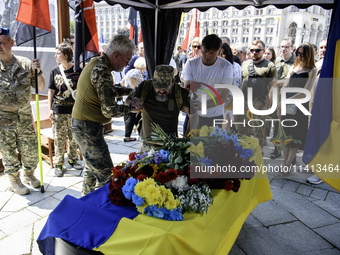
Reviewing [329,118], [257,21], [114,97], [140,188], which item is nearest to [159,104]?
[114,97]

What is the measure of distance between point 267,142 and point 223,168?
4.59m

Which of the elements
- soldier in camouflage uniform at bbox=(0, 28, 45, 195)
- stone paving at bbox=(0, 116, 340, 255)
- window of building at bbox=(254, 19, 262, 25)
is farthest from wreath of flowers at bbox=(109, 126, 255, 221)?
window of building at bbox=(254, 19, 262, 25)

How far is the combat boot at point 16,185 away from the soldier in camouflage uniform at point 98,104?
4.19 feet

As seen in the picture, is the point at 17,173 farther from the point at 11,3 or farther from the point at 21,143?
the point at 11,3

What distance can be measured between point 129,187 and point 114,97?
104 cm

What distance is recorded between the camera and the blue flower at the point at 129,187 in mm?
1699

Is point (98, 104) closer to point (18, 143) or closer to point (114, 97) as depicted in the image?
point (114, 97)

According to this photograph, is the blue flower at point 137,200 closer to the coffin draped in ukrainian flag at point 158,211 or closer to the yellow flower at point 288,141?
the coffin draped in ukrainian flag at point 158,211

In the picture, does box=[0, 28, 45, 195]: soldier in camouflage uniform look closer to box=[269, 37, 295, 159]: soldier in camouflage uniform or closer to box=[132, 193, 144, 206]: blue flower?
box=[132, 193, 144, 206]: blue flower


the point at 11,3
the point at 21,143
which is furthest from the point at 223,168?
the point at 11,3

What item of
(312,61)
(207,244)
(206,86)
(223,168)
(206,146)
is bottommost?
(207,244)

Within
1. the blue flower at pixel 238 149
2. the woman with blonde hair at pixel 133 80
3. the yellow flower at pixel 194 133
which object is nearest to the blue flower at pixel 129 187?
the yellow flower at pixel 194 133

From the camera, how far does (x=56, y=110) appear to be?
3.95 m

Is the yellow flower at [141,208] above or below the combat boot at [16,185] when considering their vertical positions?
above
